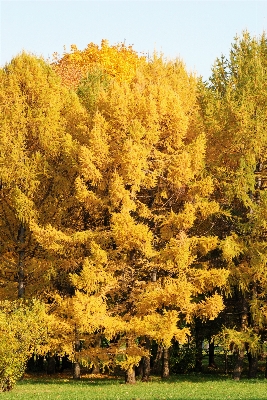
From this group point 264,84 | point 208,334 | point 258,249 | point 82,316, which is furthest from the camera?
point 208,334

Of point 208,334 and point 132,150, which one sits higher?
point 132,150

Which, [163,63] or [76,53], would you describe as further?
[76,53]

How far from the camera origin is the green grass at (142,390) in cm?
2159

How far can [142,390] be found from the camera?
24.4m

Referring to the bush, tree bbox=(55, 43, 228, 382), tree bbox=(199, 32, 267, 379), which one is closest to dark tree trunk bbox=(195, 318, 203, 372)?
tree bbox=(199, 32, 267, 379)

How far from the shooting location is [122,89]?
94.9ft

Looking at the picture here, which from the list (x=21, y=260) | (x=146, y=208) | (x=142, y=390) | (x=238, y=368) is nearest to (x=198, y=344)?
(x=238, y=368)

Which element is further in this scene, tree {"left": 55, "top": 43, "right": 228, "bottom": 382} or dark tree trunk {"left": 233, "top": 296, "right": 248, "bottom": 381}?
dark tree trunk {"left": 233, "top": 296, "right": 248, "bottom": 381}

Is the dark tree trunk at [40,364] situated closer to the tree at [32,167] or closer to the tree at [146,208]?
the tree at [32,167]

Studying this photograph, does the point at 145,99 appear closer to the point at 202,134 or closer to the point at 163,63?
the point at 202,134

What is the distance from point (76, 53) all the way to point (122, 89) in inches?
1308

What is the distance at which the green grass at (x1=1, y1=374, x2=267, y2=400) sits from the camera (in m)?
21.6

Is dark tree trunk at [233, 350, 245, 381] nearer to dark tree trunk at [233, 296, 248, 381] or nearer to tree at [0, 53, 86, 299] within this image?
dark tree trunk at [233, 296, 248, 381]

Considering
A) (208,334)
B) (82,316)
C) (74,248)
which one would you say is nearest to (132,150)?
(74,248)
